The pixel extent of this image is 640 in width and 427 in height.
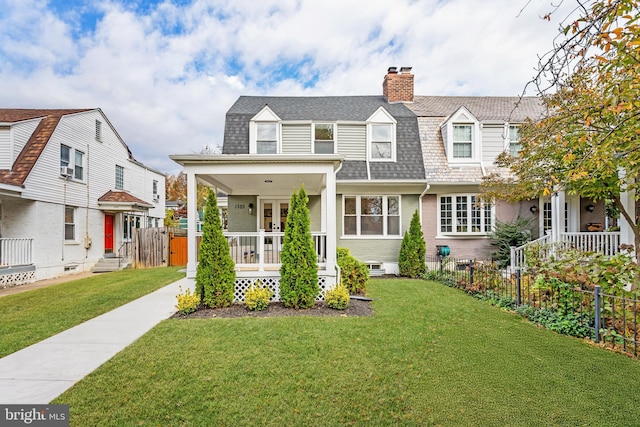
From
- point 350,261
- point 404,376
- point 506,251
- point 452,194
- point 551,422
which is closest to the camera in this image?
point 551,422

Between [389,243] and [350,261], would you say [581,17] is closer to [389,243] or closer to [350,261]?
[350,261]

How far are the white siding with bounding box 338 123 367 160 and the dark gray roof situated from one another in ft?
10.5

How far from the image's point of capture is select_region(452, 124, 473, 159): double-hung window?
12664 millimetres

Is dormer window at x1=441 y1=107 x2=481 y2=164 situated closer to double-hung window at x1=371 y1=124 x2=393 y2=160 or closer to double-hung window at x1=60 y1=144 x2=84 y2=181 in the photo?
double-hung window at x1=371 y1=124 x2=393 y2=160

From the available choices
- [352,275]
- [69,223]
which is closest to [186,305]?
[352,275]

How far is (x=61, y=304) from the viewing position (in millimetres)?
7684

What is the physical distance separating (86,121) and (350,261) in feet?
48.7

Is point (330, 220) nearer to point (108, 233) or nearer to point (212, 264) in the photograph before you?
point (212, 264)

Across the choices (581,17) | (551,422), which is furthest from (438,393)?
(581,17)

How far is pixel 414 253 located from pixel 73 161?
1543cm

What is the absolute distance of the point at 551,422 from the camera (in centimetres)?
291

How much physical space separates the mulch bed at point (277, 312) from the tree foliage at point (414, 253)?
15.2 ft

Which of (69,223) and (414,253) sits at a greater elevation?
(69,223)

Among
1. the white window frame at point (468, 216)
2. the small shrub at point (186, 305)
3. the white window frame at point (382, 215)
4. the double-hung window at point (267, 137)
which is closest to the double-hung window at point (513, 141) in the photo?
the white window frame at point (468, 216)
